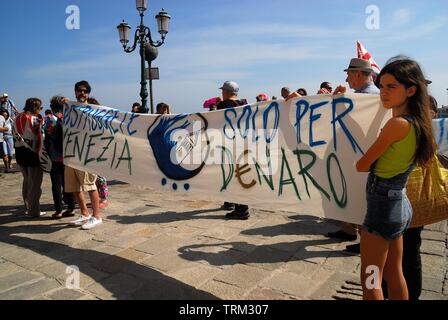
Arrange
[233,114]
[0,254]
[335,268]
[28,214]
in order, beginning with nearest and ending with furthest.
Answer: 1. [335,268]
2. [233,114]
3. [0,254]
4. [28,214]

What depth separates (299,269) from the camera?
3.16m

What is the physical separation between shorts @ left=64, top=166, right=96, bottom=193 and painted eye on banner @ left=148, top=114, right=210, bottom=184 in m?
1.19

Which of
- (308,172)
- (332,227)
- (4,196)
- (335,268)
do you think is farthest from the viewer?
(4,196)

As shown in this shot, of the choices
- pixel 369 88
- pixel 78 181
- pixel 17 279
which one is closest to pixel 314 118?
pixel 369 88

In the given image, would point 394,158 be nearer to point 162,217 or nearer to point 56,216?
point 162,217

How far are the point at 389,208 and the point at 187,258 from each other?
2136 mm

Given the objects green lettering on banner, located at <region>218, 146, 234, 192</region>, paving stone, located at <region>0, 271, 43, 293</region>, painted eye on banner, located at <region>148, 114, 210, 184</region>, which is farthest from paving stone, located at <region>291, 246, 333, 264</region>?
paving stone, located at <region>0, 271, 43, 293</region>

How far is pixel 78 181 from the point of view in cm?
460

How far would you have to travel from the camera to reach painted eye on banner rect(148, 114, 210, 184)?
11.7 feet

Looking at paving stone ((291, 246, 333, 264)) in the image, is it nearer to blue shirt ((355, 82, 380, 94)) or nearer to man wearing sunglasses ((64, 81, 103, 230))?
blue shirt ((355, 82, 380, 94))

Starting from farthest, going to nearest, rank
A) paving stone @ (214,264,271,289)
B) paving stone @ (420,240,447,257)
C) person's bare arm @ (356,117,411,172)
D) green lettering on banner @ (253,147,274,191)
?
1. paving stone @ (420,240,447,257)
2. green lettering on banner @ (253,147,274,191)
3. paving stone @ (214,264,271,289)
4. person's bare arm @ (356,117,411,172)

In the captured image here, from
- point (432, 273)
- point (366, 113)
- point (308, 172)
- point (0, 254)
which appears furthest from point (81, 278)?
point (432, 273)

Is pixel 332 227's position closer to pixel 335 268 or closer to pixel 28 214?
pixel 335 268

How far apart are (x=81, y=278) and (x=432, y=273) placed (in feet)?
10.2
